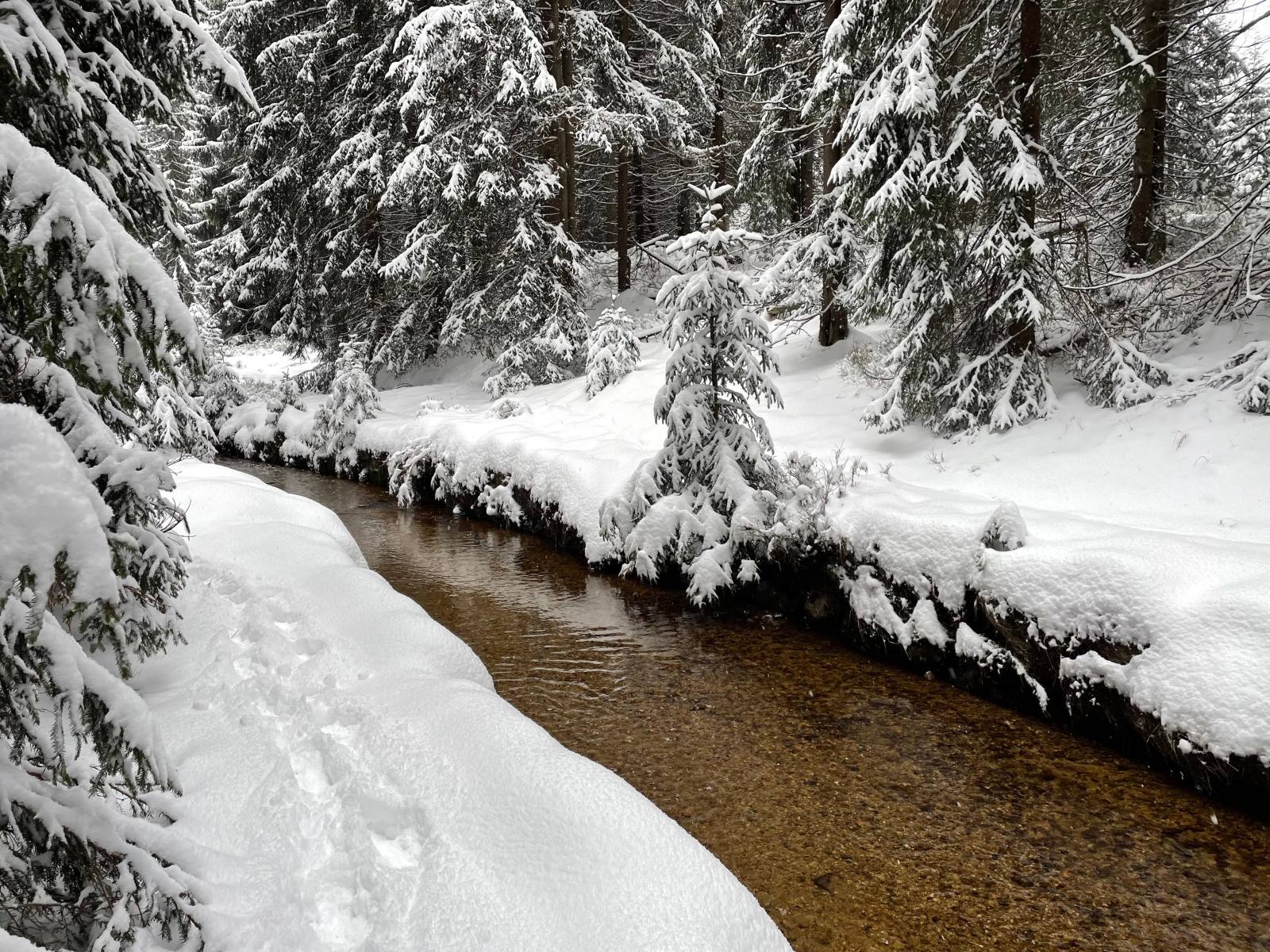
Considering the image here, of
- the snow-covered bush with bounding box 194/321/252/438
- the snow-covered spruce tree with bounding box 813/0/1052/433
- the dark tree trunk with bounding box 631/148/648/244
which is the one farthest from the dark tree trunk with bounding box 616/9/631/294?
the snow-covered bush with bounding box 194/321/252/438

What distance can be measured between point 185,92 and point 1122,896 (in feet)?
22.0

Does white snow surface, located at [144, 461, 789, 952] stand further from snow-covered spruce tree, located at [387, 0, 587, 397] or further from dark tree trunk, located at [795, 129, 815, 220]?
dark tree trunk, located at [795, 129, 815, 220]

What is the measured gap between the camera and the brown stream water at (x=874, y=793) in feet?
12.5

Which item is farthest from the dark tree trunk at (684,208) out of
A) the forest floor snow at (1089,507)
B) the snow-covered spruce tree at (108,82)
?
the snow-covered spruce tree at (108,82)

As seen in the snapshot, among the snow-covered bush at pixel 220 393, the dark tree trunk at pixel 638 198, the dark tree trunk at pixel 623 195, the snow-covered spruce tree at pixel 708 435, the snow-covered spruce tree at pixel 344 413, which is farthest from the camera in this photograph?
the dark tree trunk at pixel 638 198

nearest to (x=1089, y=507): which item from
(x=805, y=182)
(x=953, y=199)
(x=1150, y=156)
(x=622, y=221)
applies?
(x=953, y=199)

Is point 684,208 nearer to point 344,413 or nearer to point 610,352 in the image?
point 610,352

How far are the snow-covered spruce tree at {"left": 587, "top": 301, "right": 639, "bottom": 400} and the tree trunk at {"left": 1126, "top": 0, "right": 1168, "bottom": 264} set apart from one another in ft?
26.0

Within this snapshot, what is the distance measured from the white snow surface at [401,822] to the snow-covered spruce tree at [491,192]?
11.9m

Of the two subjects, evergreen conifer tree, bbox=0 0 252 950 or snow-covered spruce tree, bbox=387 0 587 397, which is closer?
evergreen conifer tree, bbox=0 0 252 950

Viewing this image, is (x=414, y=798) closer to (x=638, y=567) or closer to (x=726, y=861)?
(x=726, y=861)

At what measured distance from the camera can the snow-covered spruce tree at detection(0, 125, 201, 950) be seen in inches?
69.9

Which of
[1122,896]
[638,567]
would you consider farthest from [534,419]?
[1122,896]

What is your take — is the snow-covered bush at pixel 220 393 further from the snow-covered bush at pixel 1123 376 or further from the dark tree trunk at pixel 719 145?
the snow-covered bush at pixel 1123 376
